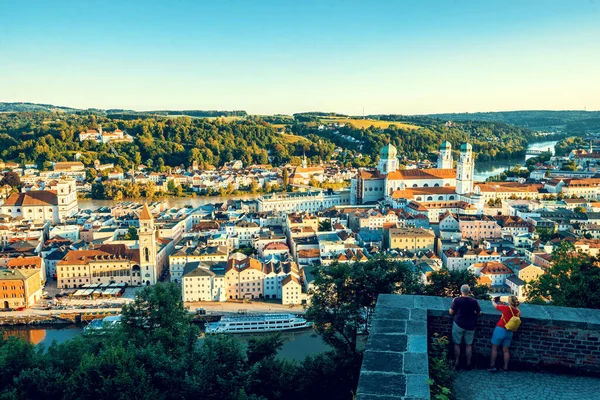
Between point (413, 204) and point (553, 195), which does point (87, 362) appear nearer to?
point (413, 204)

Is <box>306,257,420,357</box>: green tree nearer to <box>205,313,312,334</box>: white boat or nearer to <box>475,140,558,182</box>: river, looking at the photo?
<box>205,313,312,334</box>: white boat

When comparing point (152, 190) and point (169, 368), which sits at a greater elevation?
point (169, 368)

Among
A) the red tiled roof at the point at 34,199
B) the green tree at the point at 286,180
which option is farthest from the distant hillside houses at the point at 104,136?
the red tiled roof at the point at 34,199

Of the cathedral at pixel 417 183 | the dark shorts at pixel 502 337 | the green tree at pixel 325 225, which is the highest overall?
the dark shorts at pixel 502 337

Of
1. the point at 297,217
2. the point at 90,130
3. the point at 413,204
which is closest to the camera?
the point at 297,217

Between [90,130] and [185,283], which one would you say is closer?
[185,283]

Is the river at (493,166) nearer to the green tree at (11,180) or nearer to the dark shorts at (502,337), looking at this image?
the green tree at (11,180)

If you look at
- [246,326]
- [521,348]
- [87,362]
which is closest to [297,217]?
[246,326]

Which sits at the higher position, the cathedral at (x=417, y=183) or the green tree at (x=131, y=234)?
the cathedral at (x=417, y=183)
